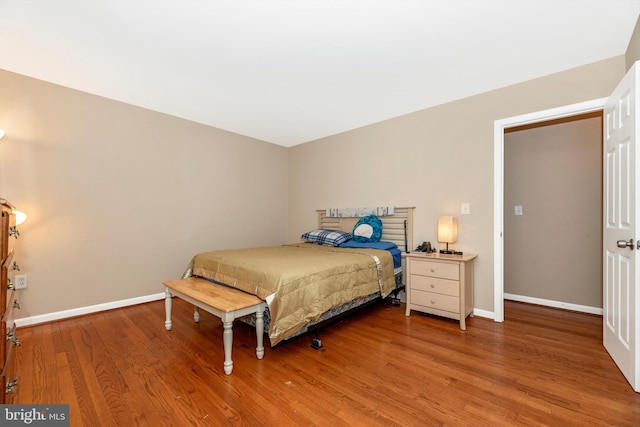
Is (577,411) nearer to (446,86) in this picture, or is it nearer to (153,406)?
(153,406)

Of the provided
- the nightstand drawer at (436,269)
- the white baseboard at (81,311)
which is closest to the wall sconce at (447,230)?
the nightstand drawer at (436,269)

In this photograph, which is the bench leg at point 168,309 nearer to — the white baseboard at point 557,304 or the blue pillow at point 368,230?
the blue pillow at point 368,230

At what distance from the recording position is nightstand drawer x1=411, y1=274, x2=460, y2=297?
8.77 feet

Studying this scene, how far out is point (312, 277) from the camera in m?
2.23

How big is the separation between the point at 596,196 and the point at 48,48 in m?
5.46

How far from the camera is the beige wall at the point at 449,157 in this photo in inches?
101

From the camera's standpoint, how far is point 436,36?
205 cm

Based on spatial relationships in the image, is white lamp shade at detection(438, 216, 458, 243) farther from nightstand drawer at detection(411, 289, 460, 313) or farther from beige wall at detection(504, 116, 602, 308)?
beige wall at detection(504, 116, 602, 308)

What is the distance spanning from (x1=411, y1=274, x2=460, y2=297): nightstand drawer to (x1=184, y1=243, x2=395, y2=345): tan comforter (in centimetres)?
30

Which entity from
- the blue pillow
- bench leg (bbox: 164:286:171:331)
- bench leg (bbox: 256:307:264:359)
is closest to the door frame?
the blue pillow

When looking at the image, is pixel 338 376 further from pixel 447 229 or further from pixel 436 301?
pixel 447 229

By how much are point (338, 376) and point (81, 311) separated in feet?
9.51

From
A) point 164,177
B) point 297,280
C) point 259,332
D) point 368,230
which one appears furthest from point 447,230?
point 164,177

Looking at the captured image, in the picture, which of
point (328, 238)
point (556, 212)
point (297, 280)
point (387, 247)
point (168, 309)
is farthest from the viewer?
point (328, 238)
